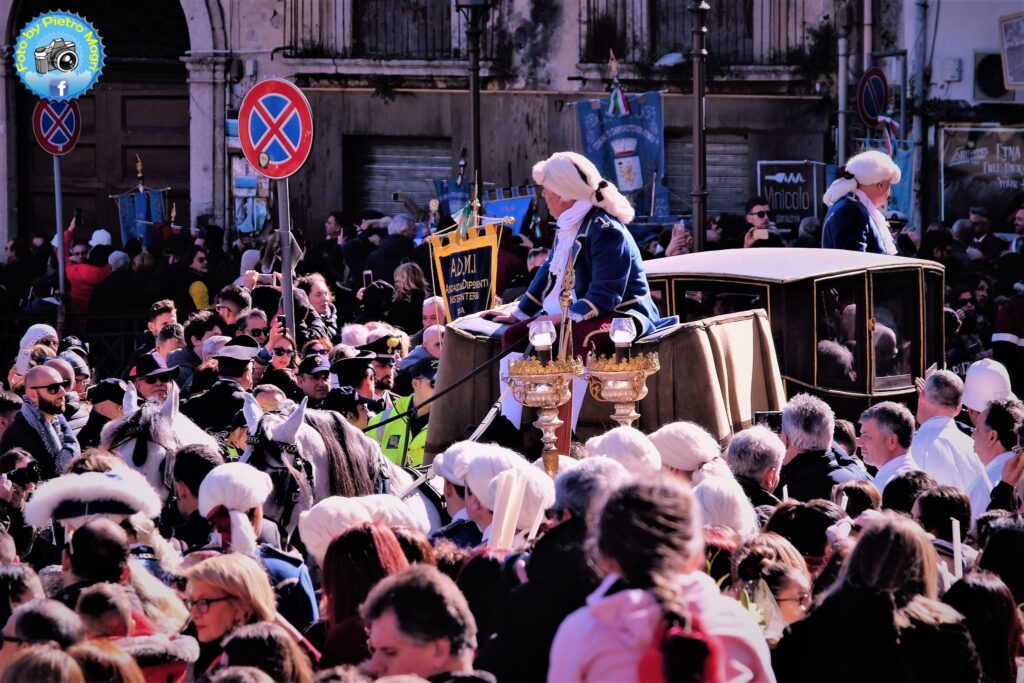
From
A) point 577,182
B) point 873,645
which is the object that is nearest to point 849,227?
point 577,182

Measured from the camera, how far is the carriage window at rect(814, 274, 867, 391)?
10.8 m

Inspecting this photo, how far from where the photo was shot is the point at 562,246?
30.7 ft

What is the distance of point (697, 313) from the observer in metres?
11.3

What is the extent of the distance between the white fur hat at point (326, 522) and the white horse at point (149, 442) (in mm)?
2201

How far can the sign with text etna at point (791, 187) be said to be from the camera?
23344 mm

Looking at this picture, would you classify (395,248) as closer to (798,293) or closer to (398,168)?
(398,168)

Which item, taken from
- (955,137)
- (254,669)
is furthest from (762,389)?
(955,137)

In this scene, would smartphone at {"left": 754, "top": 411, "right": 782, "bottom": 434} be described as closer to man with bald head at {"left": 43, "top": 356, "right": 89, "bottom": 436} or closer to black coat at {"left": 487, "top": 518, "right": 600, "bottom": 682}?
man with bald head at {"left": 43, "top": 356, "right": 89, "bottom": 436}

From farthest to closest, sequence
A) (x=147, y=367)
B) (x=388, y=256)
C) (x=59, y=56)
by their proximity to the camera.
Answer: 1. (x=59, y=56)
2. (x=388, y=256)
3. (x=147, y=367)

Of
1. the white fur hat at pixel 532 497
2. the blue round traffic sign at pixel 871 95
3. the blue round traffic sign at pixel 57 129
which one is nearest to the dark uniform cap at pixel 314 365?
the white fur hat at pixel 532 497

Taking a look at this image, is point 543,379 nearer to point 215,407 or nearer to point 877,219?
point 215,407

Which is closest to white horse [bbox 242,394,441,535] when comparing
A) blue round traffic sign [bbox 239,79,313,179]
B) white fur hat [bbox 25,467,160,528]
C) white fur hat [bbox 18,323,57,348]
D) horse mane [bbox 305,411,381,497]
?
horse mane [bbox 305,411,381,497]

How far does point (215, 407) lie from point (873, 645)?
19.0 feet

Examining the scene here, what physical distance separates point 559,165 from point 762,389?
192 centimetres
